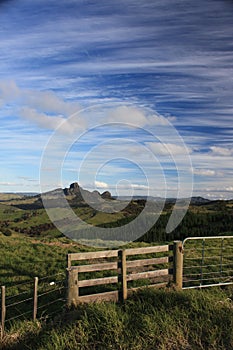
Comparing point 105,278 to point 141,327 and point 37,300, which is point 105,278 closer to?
point 141,327

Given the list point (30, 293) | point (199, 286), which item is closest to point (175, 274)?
point (199, 286)

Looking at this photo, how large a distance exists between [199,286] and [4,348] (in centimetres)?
482

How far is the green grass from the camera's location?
241 inches

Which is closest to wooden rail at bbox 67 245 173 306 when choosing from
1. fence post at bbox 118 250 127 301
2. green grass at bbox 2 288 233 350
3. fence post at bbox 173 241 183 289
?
fence post at bbox 118 250 127 301

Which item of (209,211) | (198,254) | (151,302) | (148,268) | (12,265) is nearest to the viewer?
(151,302)

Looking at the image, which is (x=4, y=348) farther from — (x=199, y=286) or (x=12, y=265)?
(x=12, y=265)

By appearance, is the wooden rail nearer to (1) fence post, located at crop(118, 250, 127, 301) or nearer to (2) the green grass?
(1) fence post, located at crop(118, 250, 127, 301)

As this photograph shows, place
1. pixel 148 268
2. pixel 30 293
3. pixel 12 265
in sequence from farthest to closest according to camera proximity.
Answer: pixel 12 265, pixel 148 268, pixel 30 293

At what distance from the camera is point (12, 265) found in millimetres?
13492

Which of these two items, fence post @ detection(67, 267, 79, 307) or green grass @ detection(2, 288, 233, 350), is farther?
fence post @ detection(67, 267, 79, 307)

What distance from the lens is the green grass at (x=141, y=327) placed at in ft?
20.1

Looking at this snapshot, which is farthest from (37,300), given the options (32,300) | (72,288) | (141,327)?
(141,327)

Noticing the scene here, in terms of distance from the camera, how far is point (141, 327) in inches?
255

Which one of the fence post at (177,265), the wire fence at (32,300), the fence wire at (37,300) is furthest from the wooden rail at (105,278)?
the fence wire at (37,300)
